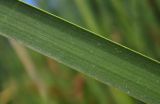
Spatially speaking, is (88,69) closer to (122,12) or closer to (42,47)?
(42,47)

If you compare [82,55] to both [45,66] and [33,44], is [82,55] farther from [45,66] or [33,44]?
[45,66]

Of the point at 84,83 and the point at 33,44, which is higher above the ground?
the point at 33,44

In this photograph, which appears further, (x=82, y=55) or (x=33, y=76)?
(x=33, y=76)

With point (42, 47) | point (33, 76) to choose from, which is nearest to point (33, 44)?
point (42, 47)

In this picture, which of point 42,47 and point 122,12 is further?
point 122,12

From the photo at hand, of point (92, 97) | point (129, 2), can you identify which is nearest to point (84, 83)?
point (92, 97)

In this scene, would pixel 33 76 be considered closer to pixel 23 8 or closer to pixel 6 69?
pixel 6 69
